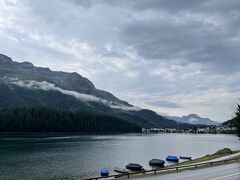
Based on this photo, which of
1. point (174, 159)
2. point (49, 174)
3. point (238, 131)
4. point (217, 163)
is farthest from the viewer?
point (174, 159)

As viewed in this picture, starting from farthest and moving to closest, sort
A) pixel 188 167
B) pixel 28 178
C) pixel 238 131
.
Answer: pixel 238 131
pixel 28 178
pixel 188 167

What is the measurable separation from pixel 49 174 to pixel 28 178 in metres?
7.74

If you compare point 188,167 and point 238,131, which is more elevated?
point 238,131

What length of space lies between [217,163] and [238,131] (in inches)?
1778

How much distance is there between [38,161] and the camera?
123875 millimetres

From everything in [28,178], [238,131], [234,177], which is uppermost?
[238,131]

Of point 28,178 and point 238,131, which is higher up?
point 238,131

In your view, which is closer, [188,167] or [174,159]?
[188,167]

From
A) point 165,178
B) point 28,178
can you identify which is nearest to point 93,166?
point 28,178

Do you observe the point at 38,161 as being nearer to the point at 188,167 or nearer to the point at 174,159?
the point at 174,159

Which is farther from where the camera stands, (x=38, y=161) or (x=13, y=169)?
(x=38, y=161)

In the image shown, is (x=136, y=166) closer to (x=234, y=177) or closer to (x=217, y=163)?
(x=217, y=163)

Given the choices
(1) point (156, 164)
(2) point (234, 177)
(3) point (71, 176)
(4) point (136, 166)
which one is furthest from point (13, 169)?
(2) point (234, 177)

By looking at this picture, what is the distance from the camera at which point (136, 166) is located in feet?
337
